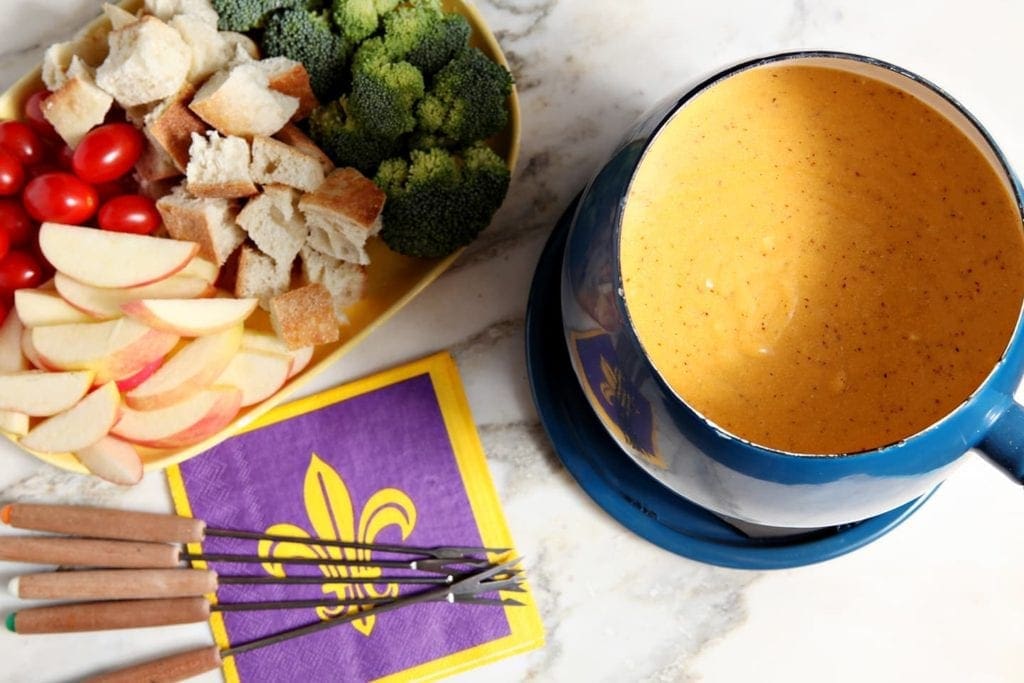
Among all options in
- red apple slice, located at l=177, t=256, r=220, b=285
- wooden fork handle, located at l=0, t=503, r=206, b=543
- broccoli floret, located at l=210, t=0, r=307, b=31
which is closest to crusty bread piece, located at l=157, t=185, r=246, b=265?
red apple slice, located at l=177, t=256, r=220, b=285

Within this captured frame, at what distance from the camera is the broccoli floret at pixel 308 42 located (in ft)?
3.86

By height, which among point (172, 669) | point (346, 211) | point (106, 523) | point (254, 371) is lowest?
point (172, 669)

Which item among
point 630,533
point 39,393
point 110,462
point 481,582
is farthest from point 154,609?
point 630,533

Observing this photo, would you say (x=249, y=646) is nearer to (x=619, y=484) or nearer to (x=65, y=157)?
(x=619, y=484)

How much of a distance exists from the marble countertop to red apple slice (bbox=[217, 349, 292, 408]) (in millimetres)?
93

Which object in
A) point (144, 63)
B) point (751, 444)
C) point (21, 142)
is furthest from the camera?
point (21, 142)

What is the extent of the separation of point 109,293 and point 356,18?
1.47ft

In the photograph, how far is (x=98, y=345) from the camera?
3.89 feet

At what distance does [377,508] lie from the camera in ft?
4.25

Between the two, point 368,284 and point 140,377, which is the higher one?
point 368,284

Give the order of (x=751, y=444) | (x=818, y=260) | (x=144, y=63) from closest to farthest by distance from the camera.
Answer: (x=751, y=444)
(x=818, y=260)
(x=144, y=63)

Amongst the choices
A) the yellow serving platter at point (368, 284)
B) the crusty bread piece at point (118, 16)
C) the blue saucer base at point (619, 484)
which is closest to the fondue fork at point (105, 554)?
the yellow serving platter at point (368, 284)

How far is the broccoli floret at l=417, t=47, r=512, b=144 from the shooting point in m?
1.16

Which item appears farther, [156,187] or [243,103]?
[156,187]
